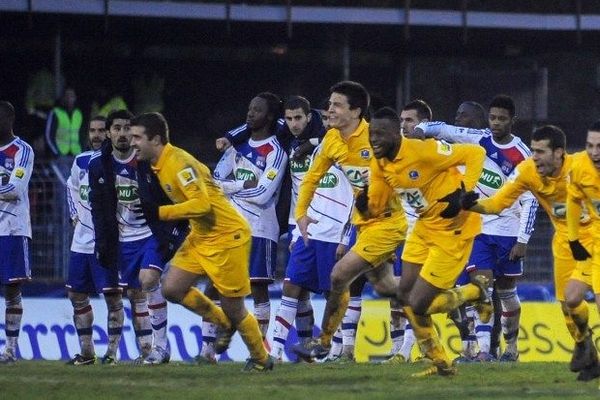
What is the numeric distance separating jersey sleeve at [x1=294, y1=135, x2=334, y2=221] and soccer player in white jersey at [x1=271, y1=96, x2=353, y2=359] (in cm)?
156

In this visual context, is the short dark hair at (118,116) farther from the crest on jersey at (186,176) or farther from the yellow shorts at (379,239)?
the yellow shorts at (379,239)

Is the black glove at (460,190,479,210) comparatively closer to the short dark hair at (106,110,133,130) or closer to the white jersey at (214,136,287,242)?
the white jersey at (214,136,287,242)

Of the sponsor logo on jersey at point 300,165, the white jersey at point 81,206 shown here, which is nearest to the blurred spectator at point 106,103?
the white jersey at point 81,206

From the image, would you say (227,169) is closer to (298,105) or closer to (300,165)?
(300,165)

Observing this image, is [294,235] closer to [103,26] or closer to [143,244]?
[143,244]

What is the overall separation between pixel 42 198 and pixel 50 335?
2.03 meters

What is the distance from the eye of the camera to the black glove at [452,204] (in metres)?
13.2

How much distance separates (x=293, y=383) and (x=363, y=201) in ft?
6.03

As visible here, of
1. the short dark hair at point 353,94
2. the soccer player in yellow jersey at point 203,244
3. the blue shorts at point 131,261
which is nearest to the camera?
the soccer player in yellow jersey at point 203,244

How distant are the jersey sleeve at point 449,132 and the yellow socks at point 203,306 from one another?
2.49 m

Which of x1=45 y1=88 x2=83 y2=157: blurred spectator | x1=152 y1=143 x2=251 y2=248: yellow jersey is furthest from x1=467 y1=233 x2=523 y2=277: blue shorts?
x1=45 y1=88 x2=83 y2=157: blurred spectator

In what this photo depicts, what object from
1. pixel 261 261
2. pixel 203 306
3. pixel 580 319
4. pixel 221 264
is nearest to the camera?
pixel 580 319

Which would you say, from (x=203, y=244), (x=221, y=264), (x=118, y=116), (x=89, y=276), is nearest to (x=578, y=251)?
(x=221, y=264)

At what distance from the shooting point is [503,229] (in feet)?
54.6
